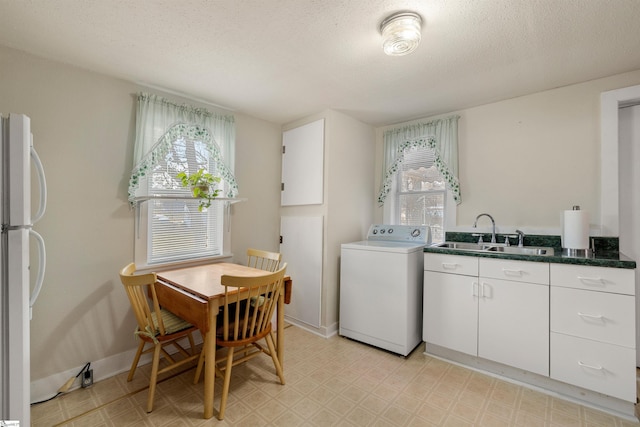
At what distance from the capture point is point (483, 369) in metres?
2.23

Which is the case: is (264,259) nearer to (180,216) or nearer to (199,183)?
(180,216)

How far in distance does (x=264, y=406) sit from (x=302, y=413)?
26 centimetres

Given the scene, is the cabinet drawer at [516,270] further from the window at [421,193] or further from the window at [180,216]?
the window at [180,216]

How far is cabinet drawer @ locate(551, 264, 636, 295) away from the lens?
169 cm

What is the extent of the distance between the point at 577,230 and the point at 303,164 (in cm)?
244

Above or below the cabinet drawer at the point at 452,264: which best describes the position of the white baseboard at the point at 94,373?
below

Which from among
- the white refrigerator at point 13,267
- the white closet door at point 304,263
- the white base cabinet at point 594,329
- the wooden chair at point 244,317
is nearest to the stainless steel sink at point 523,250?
the white base cabinet at point 594,329

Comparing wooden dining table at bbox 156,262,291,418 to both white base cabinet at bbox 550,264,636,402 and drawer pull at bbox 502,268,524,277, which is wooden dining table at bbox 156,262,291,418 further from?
white base cabinet at bbox 550,264,636,402

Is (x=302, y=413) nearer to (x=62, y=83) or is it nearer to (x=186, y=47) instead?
(x=186, y=47)

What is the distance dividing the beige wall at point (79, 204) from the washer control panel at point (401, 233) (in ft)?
7.63

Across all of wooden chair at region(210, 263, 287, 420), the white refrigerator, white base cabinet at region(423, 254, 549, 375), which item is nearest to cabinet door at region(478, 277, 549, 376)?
white base cabinet at region(423, 254, 549, 375)

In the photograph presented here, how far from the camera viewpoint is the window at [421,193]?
3.04 m

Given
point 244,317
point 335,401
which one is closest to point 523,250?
point 335,401

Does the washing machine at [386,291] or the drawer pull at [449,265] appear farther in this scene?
the washing machine at [386,291]
